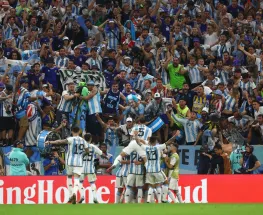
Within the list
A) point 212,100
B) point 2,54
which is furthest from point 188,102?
point 2,54

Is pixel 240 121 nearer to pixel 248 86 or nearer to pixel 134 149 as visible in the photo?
pixel 248 86

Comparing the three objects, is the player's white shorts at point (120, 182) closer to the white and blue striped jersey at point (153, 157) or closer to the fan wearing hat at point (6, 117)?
the white and blue striped jersey at point (153, 157)

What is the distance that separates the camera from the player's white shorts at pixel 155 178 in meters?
24.3

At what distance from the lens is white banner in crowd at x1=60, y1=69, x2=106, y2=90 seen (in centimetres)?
2772

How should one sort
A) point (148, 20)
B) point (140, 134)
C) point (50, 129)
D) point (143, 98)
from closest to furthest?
point (140, 134)
point (50, 129)
point (143, 98)
point (148, 20)

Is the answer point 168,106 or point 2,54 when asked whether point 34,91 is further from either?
point 168,106

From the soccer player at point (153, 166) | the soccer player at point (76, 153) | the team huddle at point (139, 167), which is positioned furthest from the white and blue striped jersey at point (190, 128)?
the soccer player at point (76, 153)

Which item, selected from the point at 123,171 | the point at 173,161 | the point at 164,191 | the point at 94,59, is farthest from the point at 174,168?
the point at 94,59

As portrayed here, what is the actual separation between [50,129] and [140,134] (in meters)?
2.88

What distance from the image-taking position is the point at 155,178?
24.4m

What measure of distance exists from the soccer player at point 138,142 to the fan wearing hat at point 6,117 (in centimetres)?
383

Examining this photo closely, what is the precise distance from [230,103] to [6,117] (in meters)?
6.44

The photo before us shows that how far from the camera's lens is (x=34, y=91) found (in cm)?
2706

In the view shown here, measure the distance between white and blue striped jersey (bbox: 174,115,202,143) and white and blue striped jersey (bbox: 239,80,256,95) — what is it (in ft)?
8.09
